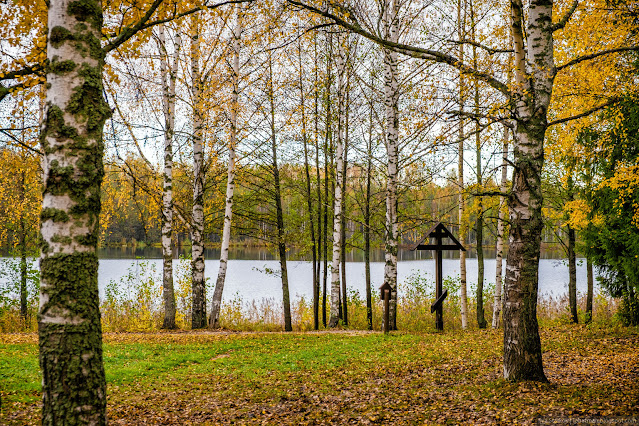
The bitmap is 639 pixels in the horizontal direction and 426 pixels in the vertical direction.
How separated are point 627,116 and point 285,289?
1049cm

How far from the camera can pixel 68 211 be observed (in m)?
2.72

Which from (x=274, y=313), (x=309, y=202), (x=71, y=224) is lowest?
(x=274, y=313)

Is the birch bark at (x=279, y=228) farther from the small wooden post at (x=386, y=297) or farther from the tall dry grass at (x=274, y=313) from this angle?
the small wooden post at (x=386, y=297)

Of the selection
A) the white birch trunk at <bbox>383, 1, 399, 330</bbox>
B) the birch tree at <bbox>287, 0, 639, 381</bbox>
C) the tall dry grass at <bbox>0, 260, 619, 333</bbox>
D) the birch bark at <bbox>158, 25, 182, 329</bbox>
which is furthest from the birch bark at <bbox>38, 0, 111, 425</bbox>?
the tall dry grass at <bbox>0, 260, 619, 333</bbox>

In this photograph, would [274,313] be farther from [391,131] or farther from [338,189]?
[391,131]

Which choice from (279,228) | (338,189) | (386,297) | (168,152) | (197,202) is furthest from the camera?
(279,228)

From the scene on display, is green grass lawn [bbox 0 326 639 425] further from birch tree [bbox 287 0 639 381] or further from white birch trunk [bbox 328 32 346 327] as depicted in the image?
white birch trunk [bbox 328 32 346 327]

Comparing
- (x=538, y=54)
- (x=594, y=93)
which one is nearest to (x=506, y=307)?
(x=538, y=54)

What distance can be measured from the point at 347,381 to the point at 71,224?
4.78 m

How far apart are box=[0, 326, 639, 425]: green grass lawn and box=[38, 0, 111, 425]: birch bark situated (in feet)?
7.71

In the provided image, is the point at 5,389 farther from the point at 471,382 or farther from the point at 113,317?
the point at 113,317

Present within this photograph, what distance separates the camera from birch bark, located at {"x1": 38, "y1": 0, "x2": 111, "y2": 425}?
2.66 m

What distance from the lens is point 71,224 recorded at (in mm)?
2721

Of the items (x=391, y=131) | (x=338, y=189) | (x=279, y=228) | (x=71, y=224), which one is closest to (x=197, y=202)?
(x=279, y=228)
